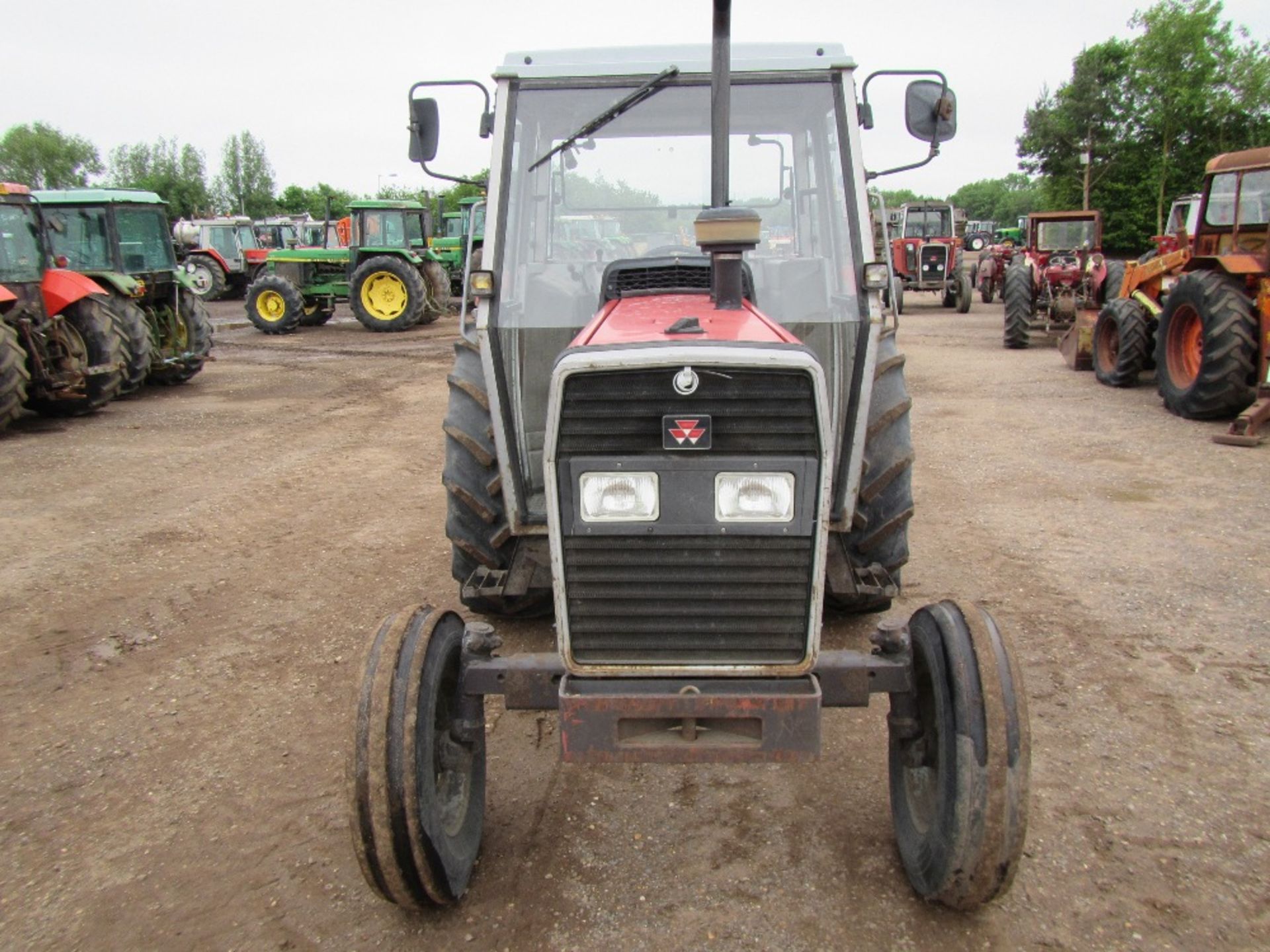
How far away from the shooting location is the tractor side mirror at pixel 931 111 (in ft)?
11.6

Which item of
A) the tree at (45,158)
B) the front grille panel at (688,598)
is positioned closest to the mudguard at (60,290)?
the front grille panel at (688,598)

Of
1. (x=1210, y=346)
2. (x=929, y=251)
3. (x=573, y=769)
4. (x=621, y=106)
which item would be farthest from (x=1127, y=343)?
(x=929, y=251)

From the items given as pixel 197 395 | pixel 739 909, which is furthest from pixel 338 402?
pixel 739 909

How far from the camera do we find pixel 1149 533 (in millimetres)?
5730

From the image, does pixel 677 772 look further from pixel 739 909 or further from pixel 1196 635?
pixel 1196 635

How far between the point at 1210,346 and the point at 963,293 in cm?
1262

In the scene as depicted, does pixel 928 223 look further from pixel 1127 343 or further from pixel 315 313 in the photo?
pixel 315 313

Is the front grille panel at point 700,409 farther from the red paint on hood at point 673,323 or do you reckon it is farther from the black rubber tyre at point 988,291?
the black rubber tyre at point 988,291

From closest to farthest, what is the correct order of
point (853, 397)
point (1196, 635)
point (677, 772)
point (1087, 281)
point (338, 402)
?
point (677, 772), point (853, 397), point (1196, 635), point (338, 402), point (1087, 281)

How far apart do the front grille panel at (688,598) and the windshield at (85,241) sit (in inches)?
→ 486

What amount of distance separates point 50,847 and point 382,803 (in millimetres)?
1380

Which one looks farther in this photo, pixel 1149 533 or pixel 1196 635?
pixel 1149 533

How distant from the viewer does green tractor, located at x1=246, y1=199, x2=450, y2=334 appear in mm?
18328

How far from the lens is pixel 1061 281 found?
52.0ft
